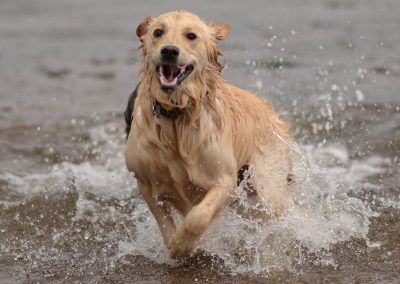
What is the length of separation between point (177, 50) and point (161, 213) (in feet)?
4.30

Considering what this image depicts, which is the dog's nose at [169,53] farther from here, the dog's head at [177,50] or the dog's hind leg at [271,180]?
the dog's hind leg at [271,180]

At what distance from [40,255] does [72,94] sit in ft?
19.3

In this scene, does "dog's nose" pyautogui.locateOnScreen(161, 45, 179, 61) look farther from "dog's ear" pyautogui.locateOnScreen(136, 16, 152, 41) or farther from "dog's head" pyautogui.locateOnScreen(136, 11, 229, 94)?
"dog's ear" pyautogui.locateOnScreen(136, 16, 152, 41)

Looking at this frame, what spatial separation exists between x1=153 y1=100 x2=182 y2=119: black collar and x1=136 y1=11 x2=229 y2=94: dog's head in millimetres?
194

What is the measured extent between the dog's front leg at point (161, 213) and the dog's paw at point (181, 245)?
0.52ft

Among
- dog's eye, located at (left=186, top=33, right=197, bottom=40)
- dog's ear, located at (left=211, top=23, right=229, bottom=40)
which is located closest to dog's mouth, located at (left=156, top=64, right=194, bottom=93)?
dog's eye, located at (left=186, top=33, right=197, bottom=40)

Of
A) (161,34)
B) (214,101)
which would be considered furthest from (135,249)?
(161,34)

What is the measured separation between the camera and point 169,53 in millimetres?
5496

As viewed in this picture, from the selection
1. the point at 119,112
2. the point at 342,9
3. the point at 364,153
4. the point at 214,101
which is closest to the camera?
the point at 214,101

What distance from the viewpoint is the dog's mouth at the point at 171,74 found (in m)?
5.59

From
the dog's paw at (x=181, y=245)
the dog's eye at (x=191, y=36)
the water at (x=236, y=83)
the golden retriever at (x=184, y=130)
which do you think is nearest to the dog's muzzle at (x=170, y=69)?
the golden retriever at (x=184, y=130)

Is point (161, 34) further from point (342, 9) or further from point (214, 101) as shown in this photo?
point (342, 9)

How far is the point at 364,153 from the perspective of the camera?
9109 mm

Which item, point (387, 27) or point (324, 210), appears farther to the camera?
point (387, 27)
